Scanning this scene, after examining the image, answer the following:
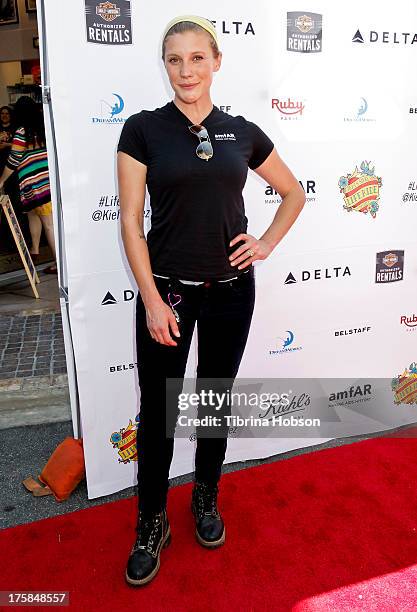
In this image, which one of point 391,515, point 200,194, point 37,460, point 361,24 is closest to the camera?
point 200,194

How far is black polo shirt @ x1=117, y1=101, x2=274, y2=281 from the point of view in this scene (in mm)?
1810

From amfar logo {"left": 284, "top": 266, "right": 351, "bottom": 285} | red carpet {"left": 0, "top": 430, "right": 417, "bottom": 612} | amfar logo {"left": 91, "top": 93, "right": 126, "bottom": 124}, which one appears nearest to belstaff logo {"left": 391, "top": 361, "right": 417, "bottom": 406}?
red carpet {"left": 0, "top": 430, "right": 417, "bottom": 612}

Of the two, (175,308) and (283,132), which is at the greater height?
(283,132)

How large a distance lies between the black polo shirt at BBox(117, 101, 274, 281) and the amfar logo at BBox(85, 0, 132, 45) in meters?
0.51

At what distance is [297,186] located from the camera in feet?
7.36

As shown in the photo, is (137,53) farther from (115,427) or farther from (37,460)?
(37,460)

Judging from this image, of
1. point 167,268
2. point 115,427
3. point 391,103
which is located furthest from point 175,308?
point 391,103

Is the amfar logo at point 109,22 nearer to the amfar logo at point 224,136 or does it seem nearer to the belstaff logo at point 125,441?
the amfar logo at point 224,136

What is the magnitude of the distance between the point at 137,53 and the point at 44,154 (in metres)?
2.75

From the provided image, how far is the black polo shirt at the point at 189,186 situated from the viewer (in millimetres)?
1810

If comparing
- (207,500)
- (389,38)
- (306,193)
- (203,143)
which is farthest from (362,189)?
(207,500)

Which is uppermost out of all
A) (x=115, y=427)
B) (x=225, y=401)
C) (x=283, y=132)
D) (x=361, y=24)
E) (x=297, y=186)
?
(x=361, y=24)

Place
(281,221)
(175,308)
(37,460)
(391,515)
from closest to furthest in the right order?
1. (175,308)
2. (281,221)
3. (391,515)
4. (37,460)

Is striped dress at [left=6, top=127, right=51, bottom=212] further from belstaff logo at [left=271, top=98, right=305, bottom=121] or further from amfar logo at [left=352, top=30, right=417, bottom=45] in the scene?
amfar logo at [left=352, top=30, right=417, bottom=45]
